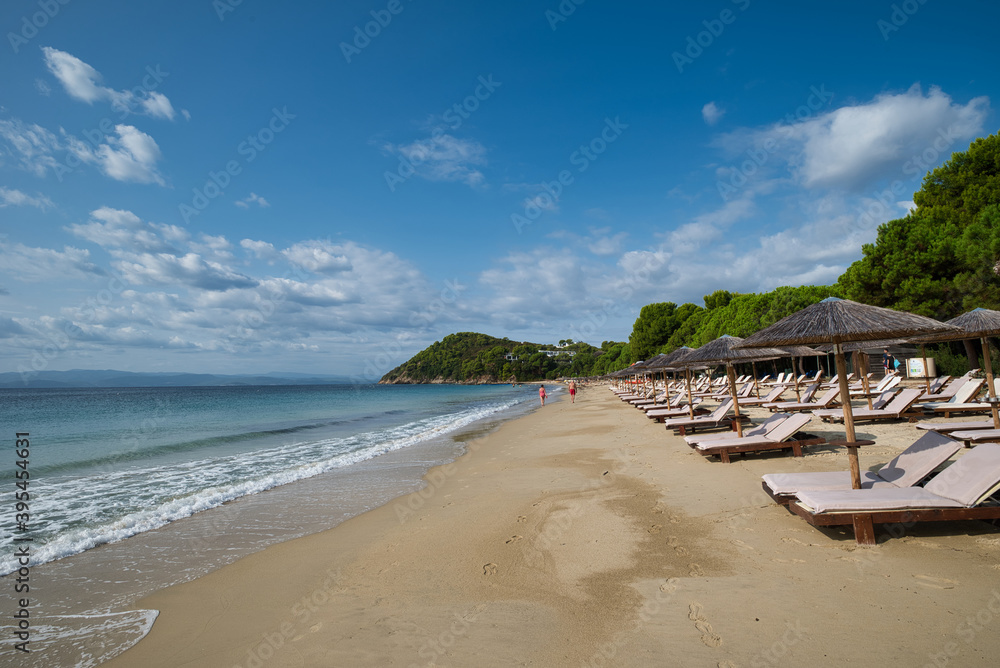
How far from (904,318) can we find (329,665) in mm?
6395

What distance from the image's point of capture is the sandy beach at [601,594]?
2965mm

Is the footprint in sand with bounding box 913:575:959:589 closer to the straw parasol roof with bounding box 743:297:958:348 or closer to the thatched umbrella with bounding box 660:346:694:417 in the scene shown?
the straw parasol roof with bounding box 743:297:958:348

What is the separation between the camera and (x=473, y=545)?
5.15 m

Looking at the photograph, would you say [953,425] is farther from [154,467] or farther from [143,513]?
[154,467]

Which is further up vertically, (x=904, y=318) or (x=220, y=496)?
(x=904, y=318)

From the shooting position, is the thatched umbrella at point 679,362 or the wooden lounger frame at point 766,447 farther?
the thatched umbrella at point 679,362

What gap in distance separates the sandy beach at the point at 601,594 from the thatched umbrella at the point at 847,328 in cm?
121

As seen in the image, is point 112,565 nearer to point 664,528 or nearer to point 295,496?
point 295,496

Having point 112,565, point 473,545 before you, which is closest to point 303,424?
point 112,565

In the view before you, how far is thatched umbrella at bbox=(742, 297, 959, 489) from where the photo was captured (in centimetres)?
502

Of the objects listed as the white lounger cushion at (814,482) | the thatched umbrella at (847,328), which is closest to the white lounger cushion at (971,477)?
the white lounger cushion at (814,482)

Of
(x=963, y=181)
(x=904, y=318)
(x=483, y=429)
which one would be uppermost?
(x=963, y=181)

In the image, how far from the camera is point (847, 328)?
508cm

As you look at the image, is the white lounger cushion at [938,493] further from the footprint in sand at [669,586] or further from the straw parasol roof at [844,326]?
the footprint in sand at [669,586]
